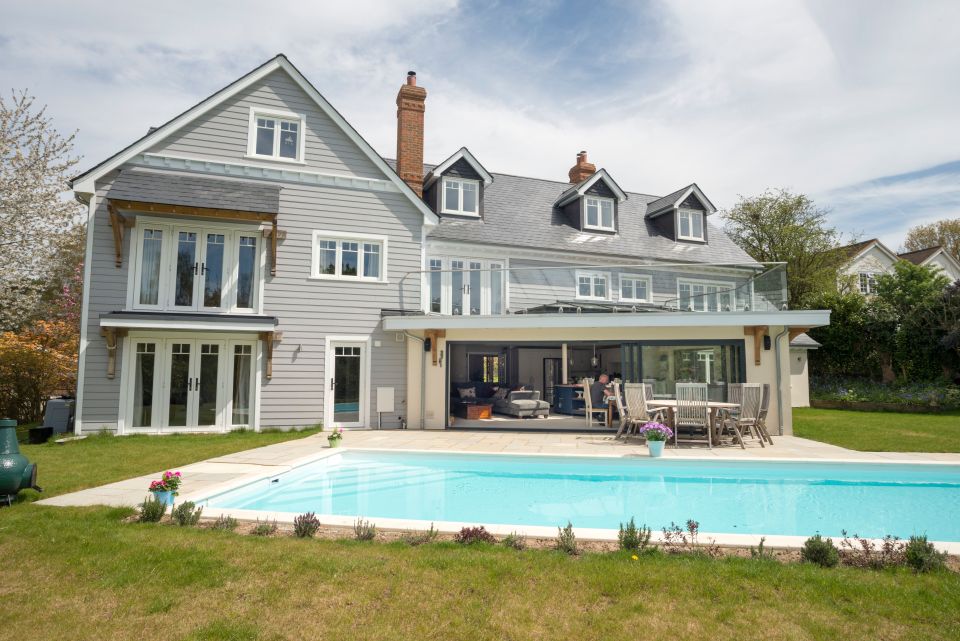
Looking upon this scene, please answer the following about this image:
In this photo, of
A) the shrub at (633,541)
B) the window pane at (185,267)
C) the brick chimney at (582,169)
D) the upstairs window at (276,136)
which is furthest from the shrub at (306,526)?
the brick chimney at (582,169)

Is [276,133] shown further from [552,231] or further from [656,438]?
[656,438]

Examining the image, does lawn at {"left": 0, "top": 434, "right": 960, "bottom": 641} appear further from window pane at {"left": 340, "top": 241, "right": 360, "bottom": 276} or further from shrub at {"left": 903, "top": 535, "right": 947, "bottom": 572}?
window pane at {"left": 340, "top": 241, "right": 360, "bottom": 276}

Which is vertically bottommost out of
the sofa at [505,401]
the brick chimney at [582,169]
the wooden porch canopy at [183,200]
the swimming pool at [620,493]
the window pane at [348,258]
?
the swimming pool at [620,493]

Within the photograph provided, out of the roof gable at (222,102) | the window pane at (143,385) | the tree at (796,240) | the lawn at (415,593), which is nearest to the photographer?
the lawn at (415,593)

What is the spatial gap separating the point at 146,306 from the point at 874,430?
18.2 metres

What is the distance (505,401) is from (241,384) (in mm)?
8169

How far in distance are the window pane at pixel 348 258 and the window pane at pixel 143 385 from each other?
15.8ft

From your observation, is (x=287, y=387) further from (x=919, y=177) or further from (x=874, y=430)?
(x=919, y=177)

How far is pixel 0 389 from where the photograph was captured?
15.9m

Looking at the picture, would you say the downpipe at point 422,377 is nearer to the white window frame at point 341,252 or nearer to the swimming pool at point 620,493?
the white window frame at point 341,252

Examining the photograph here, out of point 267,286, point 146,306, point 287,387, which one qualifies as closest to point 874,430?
point 287,387

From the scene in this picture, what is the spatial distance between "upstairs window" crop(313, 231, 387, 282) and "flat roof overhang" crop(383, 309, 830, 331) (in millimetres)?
1569

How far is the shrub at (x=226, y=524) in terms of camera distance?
5.47m

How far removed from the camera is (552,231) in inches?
766
